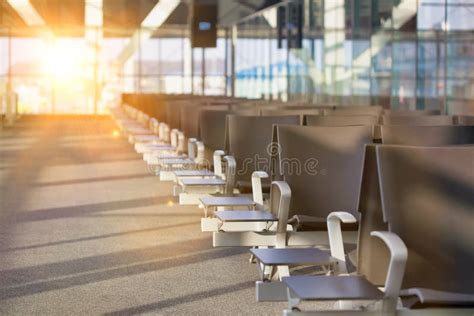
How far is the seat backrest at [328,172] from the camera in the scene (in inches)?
249

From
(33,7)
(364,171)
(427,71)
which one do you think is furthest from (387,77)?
(33,7)

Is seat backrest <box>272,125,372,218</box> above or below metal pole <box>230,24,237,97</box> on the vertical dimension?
below

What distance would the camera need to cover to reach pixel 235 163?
8.04 meters

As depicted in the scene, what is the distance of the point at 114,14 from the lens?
133ft

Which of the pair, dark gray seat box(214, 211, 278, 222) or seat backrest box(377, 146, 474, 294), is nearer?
seat backrest box(377, 146, 474, 294)

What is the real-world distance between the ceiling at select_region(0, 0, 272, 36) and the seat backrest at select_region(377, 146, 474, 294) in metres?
24.9

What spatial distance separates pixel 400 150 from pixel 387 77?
13.0 meters

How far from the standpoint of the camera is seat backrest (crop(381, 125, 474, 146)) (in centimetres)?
563

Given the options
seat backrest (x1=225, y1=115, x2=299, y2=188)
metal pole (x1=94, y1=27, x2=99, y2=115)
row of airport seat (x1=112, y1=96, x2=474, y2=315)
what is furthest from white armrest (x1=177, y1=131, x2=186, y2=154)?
metal pole (x1=94, y1=27, x2=99, y2=115)

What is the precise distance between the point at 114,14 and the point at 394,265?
1481 inches

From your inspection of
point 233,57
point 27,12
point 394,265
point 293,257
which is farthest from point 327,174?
point 27,12

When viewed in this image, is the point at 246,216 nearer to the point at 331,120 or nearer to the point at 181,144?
the point at 331,120

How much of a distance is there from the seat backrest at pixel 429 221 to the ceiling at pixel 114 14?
24896mm

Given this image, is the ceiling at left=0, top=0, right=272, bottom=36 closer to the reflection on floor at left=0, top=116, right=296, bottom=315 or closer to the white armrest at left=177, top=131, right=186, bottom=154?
the white armrest at left=177, top=131, right=186, bottom=154
